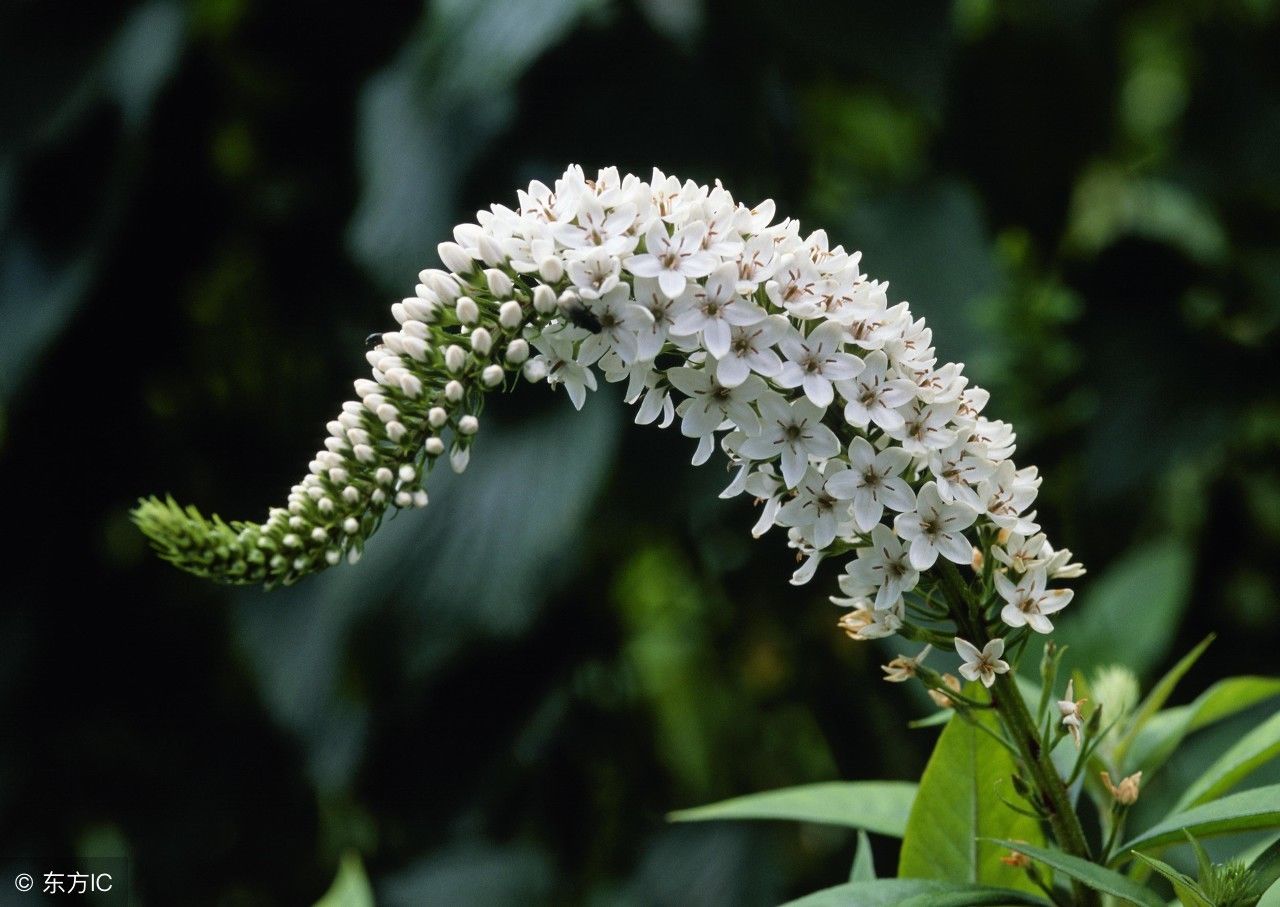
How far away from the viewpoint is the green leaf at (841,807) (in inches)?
43.2

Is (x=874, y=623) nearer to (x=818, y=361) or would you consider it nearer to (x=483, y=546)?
(x=818, y=361)

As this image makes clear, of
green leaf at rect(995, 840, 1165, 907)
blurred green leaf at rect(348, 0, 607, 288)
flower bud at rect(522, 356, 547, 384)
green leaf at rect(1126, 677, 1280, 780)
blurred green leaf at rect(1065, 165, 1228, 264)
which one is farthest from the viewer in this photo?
blurred green leaf at rect(1065, 165, 1228, 264)

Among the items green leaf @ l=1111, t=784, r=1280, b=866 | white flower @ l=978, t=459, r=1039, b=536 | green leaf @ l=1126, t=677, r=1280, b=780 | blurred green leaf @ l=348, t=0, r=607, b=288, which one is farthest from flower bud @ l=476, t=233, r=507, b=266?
blurred green leaf @ l=348, t=0, r=607, b=288

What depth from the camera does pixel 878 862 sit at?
6.84 feet

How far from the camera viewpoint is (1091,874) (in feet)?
2.62

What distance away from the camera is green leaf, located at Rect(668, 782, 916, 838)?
43.2 inches

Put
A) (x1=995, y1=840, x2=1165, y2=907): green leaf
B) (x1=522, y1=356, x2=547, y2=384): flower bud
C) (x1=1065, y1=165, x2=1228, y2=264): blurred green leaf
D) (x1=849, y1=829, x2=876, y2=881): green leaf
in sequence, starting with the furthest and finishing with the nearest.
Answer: (x1=1065, y1=165, x2=1228, y2=264): blurred green leaf
(x1=849, y1=829, x2=876, y2=881): green leaf
(x1=522, y1=356, x2=547, y2=384): flower bud
(x1=995, y1=840, x2=1165, y2=907): green leaf

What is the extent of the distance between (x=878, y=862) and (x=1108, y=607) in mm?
542

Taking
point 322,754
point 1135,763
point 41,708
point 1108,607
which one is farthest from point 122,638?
point 1135,763

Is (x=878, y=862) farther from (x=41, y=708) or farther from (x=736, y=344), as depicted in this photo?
(x=41, y=708)

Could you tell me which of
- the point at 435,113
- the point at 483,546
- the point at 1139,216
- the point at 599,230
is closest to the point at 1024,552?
the point at 599,230

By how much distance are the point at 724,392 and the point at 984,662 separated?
245mm

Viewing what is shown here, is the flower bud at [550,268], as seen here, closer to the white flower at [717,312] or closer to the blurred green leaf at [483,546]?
the white flower at [717,312]

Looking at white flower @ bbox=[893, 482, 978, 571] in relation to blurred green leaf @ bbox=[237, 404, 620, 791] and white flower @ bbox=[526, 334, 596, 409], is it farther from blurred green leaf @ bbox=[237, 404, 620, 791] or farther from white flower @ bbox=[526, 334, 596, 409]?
blurred green leaf @ bbox=[237, 404, 620, 791]
